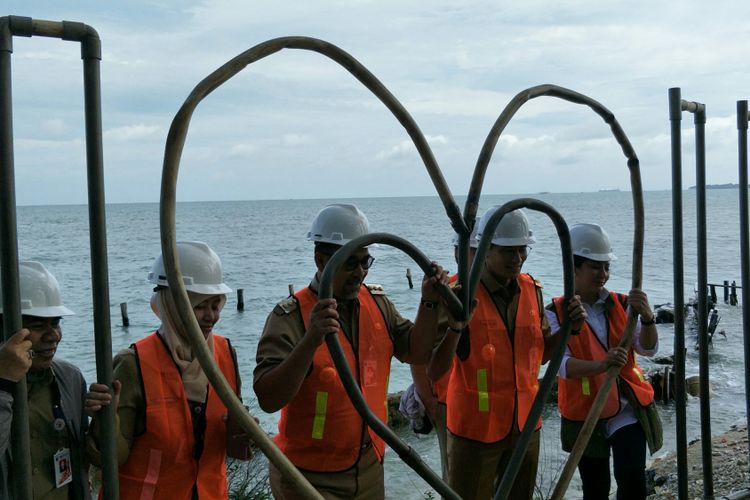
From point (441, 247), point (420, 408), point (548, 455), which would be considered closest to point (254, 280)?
point (441, 247)

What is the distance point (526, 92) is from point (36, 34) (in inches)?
74.5

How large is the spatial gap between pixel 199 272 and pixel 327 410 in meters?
0.84

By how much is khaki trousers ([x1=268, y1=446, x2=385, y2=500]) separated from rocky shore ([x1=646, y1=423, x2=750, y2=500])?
146 inches

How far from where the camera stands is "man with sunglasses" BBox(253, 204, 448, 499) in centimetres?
339

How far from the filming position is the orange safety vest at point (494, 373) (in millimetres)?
4289

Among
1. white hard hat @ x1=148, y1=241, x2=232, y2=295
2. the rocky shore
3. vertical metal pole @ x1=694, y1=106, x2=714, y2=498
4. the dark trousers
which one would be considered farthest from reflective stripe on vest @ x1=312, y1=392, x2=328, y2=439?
the rocky shore

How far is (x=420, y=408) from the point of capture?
5.19m

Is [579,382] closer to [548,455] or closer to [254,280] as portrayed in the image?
[548,455]

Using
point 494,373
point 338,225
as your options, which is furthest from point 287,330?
point 494,373

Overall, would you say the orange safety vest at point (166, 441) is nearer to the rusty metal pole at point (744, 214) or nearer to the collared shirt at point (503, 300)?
the collared shirt at point (503, 300)

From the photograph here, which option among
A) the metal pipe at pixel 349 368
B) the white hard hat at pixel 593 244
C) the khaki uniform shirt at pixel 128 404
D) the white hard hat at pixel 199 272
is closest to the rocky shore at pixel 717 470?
the white hard hat at pixel 593 244

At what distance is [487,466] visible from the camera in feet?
14.2

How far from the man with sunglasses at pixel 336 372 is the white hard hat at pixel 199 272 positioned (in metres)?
0.29

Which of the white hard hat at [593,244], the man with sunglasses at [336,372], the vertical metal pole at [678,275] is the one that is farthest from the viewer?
the white hard hat at [593,244]
